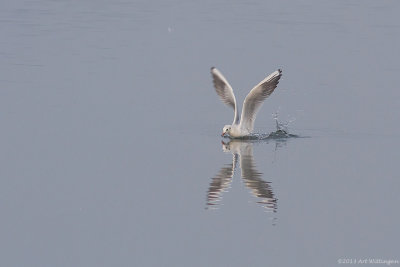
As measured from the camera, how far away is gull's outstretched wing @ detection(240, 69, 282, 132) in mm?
18172

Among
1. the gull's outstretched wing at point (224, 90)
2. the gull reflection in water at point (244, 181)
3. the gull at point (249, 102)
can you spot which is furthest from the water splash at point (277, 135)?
the gull reflection in water at point (244, 181)

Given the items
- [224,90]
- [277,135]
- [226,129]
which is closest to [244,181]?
[226,129]

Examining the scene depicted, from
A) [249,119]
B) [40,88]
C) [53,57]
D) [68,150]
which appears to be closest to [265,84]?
[249,119]

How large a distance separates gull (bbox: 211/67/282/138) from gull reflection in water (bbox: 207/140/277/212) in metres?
0.52

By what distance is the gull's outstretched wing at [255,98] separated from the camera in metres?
18.2

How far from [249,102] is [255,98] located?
12 centimetres

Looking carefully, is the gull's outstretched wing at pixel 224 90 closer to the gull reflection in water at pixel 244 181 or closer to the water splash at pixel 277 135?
the water splash at pixel 277 135

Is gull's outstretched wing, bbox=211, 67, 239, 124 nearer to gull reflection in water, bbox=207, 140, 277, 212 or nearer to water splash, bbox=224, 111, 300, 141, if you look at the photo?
water splash, bbox=224, 111, 300, 141

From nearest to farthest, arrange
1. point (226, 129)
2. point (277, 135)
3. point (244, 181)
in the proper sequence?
point (244, 181)
point (226, 129)
point (277, 135)

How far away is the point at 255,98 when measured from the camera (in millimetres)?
18469

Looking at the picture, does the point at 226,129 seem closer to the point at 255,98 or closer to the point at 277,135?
the point at 255,98

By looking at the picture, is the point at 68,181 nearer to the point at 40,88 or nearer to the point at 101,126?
the point at 101,126

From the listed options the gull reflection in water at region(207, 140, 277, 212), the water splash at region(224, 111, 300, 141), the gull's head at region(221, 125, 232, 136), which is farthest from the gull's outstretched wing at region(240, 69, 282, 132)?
the gull reflection in water at region(207, 140, 277, 212)

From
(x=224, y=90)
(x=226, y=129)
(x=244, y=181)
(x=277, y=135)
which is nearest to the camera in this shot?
(x=244, y=181)
